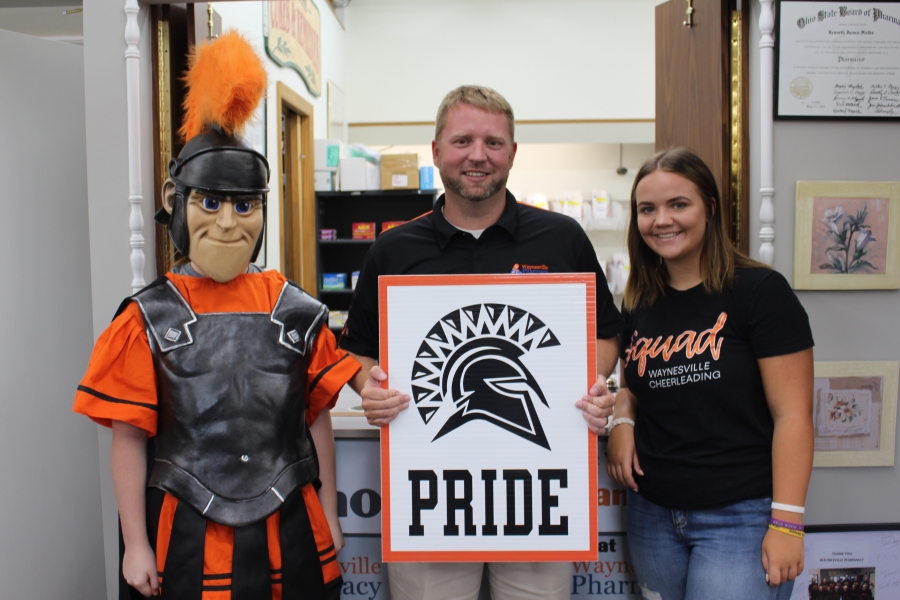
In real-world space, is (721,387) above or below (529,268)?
below

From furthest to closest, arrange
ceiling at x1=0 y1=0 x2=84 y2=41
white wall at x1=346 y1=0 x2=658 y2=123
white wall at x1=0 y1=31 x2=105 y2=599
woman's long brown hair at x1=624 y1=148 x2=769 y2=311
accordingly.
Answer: white wall at x1=346 y1=0 x2=658 y2=123 → ceiling at x1=0 y1=0 x2=84 y2=41 → white wall at x1=0 y1=31 x2=105 y2=599 → woman's long brown hair at x1=624 y1=148 x2=769 y2=311

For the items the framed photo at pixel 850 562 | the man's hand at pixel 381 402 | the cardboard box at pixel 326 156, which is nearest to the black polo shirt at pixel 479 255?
the man's hand at pixel 381 402

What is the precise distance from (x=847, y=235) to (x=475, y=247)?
43.9 inches

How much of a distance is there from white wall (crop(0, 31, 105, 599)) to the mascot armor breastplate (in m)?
1.04

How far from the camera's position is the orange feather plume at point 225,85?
1.39 meters

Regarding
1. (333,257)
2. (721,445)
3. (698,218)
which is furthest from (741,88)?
(333,257)

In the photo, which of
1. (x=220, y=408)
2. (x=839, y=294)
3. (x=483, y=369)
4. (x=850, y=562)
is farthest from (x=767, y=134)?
(x=220, y=408)

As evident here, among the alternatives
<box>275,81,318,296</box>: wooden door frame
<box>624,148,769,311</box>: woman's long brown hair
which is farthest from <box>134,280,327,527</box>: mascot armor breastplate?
<box>275,81,318,296</box>: wooden door frame

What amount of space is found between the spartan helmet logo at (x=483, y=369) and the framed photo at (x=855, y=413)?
3.24 feet

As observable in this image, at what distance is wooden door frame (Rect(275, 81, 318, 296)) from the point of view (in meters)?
4.85

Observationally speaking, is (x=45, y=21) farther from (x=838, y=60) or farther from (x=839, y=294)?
(x=839, y=294)

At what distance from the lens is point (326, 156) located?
16.7 feet

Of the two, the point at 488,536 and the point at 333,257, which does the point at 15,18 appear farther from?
the point at 333,257

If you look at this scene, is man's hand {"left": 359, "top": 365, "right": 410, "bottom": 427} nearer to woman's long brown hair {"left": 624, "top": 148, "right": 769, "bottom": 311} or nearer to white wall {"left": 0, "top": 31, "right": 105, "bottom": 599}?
woman's long brown hair {"left": 624, "top": 148, "right": 769, "bottom": 311}
